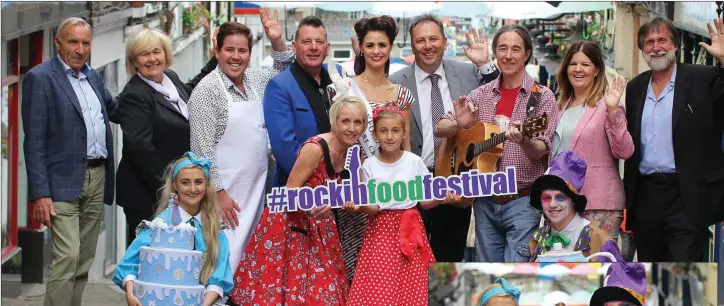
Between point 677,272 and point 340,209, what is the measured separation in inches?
90.6

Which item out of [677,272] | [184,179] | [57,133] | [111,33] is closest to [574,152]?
[677,272]

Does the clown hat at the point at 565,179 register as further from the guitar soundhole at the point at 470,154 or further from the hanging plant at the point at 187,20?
the hanging plant at the point at 187,20

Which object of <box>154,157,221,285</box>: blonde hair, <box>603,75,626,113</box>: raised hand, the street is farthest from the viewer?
the street

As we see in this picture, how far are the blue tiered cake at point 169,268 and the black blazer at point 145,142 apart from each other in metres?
0.85

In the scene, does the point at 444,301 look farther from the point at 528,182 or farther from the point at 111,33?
the point at 111,33

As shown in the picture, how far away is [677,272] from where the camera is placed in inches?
237

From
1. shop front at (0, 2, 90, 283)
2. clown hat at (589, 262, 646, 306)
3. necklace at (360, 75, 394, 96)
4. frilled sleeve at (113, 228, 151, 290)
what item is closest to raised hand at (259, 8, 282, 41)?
necklace at (360, 75, 394, 96)

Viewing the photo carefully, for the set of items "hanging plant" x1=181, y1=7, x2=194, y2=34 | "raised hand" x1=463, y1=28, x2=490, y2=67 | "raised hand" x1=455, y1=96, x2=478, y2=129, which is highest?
"hanging plant" x1=181, y1=7, x2=194, y2=34

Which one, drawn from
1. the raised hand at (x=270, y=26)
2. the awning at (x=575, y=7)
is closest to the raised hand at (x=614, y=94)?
the raised hand at (x=270, y=26)

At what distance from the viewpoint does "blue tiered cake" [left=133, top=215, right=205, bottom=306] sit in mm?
6938

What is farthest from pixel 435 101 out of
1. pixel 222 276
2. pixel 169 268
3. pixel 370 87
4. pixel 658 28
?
pixel 169 268

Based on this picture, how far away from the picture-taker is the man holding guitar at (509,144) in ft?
25.3

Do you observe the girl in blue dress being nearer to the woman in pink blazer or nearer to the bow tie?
the bow tie

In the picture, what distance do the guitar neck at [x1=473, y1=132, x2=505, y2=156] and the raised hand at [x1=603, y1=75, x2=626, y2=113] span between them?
613 mm
